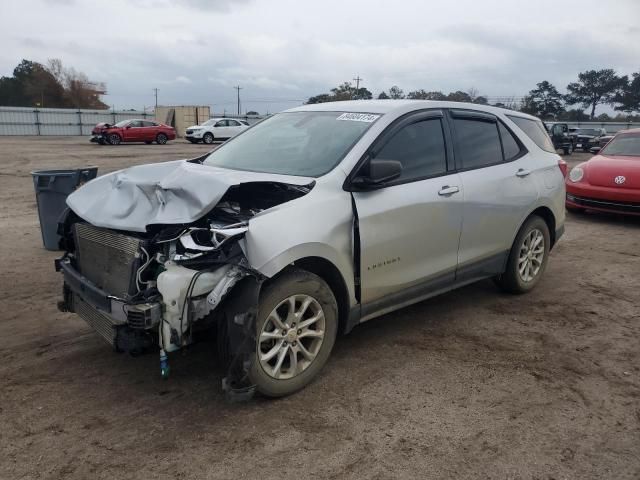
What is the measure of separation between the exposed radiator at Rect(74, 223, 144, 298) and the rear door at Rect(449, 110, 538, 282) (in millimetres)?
2628

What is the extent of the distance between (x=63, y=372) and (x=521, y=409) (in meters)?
3.04

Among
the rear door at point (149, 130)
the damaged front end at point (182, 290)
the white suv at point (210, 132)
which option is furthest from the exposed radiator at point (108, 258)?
the white suv at point (210, 132)

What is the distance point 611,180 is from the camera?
932 cm

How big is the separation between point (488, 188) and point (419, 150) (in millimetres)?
837

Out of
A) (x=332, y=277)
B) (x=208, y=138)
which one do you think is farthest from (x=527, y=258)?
(x=208, y=138)

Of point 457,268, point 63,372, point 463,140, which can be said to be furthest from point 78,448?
point 463,140

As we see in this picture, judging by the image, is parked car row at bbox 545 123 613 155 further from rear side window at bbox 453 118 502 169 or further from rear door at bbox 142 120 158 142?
rear side window at bbox 453 118 502 169

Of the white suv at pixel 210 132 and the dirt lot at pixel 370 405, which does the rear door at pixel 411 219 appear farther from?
the white suv at pixel 210 132

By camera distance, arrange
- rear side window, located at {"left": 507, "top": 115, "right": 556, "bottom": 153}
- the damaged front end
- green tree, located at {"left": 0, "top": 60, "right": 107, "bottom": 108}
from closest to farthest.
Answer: the damaged front end
rear side window, located at {"left": 507, "top": 115, "right": 556, "bottom": 153}
green tree, located at {"left": 0, "top": 60, "right": 107, "bottom": 108}

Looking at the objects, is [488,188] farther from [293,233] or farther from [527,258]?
[293,233]

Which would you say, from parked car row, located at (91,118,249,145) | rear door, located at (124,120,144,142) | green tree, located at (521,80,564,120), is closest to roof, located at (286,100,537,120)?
parked car row, located at (91,118,249,145)

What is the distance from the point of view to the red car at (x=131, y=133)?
1163 inches

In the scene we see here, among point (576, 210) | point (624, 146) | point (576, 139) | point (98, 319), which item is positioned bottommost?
point (576, 210)

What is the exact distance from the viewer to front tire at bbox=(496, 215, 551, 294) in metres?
5.32
